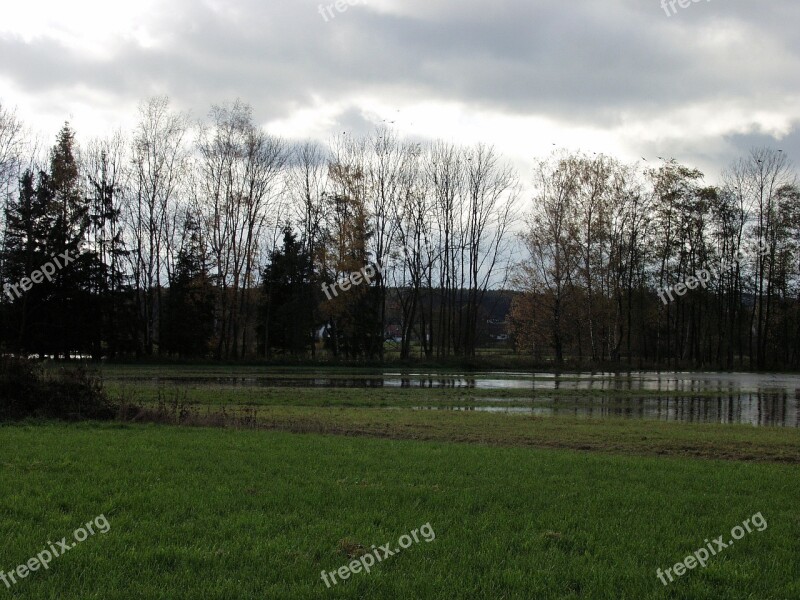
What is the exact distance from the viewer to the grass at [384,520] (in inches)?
216

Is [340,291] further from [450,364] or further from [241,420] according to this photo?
[241,420]

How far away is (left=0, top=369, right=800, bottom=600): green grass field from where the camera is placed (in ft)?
18.1

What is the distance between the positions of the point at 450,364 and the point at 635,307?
22.9 m

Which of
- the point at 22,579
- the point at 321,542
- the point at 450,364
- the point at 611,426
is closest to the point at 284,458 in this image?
the point at 321,542
